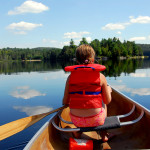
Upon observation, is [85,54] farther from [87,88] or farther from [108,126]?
[108,126]

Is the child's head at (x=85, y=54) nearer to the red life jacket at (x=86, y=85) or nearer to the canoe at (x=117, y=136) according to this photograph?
the red life jacket at (x=86, y=85)

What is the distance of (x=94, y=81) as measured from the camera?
8.30 ft

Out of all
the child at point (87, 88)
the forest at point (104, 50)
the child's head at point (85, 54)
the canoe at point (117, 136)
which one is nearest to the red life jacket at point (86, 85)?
the child at point (87, 88)

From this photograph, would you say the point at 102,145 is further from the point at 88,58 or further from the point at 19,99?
the point at 19,99

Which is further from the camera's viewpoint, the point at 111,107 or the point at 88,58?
the point at 111,107

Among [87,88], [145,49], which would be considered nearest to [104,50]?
[87,88]

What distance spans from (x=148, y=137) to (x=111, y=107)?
6.22 ft

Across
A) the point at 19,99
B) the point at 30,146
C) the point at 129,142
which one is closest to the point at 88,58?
the point at 30,146

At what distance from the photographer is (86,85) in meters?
2.54

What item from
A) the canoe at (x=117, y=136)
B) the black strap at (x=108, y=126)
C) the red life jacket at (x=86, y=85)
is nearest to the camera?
the red life jacket at (x=86, y=85)

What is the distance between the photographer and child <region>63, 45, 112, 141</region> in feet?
8.32

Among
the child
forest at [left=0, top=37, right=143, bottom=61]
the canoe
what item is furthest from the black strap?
forest at [left=0, top=37, right=143, bottom=61]

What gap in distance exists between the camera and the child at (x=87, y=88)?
2.54 meters

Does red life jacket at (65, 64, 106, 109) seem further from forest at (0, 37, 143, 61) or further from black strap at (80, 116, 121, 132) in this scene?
forest at (0, 37, 143, 61)
